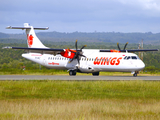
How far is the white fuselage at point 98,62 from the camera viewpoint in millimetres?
33781

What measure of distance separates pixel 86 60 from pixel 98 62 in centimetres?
198

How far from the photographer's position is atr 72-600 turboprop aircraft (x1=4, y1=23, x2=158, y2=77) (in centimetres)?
3403

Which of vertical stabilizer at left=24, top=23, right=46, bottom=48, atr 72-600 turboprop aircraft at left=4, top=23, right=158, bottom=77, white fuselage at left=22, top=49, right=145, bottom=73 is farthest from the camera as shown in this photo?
vertical stabilizer at left=24, top=23, right=46, bottom=48

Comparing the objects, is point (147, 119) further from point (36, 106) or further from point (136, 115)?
point (36, 106)

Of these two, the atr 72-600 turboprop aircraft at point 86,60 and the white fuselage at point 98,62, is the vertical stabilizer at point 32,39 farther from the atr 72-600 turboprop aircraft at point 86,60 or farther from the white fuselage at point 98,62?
the white fuselage at point 98,62

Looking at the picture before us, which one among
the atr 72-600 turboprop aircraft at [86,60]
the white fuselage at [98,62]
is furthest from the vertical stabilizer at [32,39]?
the white fuselage at [98,62]

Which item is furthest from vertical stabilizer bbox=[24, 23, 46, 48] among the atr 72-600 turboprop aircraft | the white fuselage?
the white fuselage

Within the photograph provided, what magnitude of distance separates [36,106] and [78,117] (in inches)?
109

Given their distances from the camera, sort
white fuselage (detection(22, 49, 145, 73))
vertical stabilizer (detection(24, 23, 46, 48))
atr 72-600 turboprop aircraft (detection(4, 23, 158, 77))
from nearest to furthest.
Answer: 1. white fuselage (detection(22, 49, 145, 73))
2. atr 72-600 turboprop aircraft (detection(4, 23, 158, 77))
3. vertical stabilizer (detection(24, 23, 46, 48))

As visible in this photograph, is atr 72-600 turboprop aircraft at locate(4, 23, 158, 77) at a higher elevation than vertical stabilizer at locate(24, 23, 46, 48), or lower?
lower

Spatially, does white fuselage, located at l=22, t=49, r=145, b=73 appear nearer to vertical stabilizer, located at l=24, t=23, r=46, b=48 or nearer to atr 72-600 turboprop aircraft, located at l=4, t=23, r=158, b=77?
atr 72-600 turboprop aircraft, located at l=4, t=23, r=158, b=77

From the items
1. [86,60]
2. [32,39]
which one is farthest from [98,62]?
[32,39]

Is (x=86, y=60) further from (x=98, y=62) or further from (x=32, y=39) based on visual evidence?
(x=32, y=39)

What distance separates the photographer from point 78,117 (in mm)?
10680
